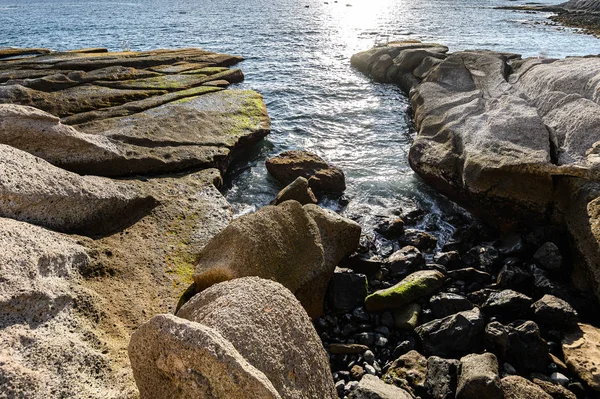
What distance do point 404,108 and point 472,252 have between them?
13.6m

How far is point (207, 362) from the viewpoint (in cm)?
438

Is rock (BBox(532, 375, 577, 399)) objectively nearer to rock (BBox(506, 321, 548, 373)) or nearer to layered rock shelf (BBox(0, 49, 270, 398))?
rock (BBox(506, 321, 548, 373))

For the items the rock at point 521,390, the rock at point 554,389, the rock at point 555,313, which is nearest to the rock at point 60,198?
the rock at point 521,390

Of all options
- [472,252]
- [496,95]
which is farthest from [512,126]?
[472,252]

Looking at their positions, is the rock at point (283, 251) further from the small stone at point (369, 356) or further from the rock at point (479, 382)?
the rock at point (479, 382)

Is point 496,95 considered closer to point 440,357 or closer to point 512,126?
point 512,126

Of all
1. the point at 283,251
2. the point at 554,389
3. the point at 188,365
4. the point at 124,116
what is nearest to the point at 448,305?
the point at 554,389

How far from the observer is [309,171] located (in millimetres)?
14445

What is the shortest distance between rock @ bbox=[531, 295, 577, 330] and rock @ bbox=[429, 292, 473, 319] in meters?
1.29

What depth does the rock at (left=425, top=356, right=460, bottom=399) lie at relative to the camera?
22.7 ft

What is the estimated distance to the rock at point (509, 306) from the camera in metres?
8.81

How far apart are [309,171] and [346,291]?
599cm

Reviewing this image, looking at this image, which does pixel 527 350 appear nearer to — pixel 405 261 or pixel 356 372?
pixel 356 372

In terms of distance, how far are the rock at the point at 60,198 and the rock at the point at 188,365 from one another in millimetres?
4269
